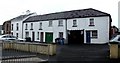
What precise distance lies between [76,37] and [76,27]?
207 centimetres

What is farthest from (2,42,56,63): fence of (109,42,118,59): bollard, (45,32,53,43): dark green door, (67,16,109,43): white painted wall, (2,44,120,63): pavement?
(45,32,53,43): dark green door

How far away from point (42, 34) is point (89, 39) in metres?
12.6

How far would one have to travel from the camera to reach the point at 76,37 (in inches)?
1642

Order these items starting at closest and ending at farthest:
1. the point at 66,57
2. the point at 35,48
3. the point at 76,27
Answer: the point at 66,57 < the point at 35,48 < the point at 76,27

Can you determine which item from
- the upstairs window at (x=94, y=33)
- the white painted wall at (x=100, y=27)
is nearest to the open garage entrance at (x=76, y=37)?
the white painted wall at (x=100, y=27)

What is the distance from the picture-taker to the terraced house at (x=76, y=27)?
3738cm

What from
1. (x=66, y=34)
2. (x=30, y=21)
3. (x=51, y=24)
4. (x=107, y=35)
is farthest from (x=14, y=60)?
(x=30, y=21)

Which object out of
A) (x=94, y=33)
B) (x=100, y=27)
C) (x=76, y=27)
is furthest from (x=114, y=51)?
(x=76, y=27)

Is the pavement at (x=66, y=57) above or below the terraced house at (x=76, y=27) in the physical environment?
below

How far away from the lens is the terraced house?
37375 millimetres

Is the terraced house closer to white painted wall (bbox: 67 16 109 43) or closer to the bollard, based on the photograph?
white painted wall (bbox: 67 16 109 43)

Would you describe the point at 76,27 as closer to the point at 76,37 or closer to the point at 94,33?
the point at 76,37

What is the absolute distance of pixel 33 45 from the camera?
71.4ft

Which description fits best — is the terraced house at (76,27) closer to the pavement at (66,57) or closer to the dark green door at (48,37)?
the dark green door at (48,37)
